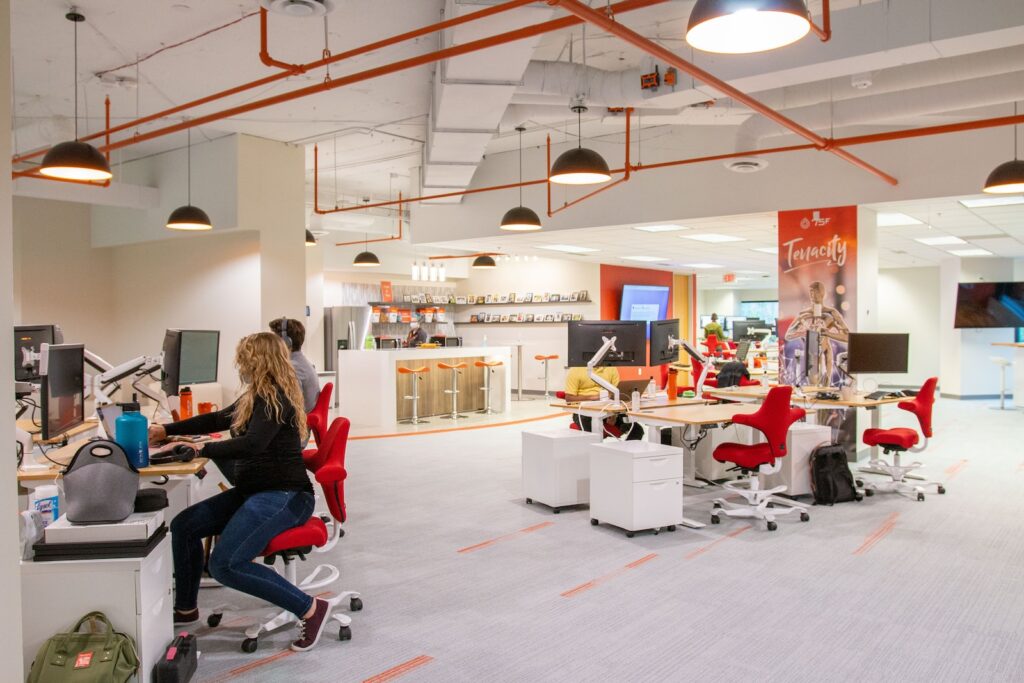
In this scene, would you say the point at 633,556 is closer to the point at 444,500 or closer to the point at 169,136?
the point at 444,500

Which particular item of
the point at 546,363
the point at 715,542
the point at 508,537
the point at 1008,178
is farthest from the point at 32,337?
the point at 546,363

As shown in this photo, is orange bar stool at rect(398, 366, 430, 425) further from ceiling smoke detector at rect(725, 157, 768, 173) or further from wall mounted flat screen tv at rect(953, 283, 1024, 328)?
wall mounted flat screen tv at rect(953, 283, 1024, 328)

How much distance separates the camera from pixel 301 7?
462 centimetres

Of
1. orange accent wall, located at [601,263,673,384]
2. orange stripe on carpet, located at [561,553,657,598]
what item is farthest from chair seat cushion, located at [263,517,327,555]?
orange accent wall, located at [601,263,673,384]

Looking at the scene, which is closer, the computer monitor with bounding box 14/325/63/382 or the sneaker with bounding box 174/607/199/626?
the sneaker with bounding box 174/607/199/626

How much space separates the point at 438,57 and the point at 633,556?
11.5 ft

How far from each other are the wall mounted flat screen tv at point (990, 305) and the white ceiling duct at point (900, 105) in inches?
359

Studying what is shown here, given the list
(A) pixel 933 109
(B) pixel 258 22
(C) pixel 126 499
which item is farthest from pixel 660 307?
(C) pixel 126 499

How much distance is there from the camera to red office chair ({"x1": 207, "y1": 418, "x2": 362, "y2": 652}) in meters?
3.62

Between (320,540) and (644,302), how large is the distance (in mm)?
14098

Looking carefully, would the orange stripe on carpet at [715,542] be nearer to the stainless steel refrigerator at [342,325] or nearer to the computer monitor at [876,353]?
the computer monitor at [876,353]

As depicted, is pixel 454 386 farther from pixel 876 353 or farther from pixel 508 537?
pixel 508 537

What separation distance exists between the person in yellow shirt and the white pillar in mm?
4799

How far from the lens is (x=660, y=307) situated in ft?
57.9
